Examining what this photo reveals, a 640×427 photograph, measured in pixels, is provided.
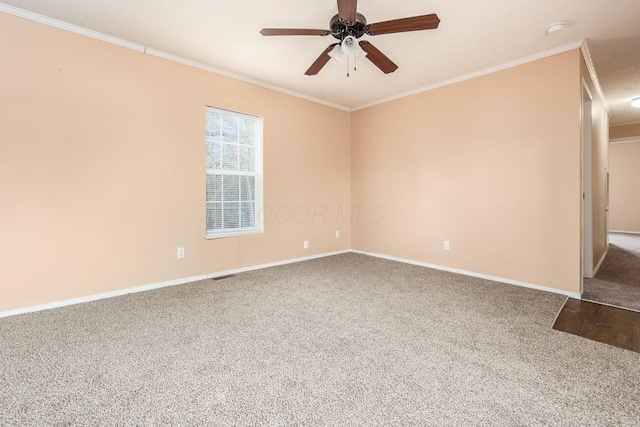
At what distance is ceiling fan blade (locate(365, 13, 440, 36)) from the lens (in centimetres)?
194

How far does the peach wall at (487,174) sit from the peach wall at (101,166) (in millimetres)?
1947

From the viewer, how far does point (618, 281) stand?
337cm

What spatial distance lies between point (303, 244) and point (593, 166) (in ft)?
12.7

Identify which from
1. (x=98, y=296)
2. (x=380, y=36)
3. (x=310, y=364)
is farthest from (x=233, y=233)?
(x=380, y=36)

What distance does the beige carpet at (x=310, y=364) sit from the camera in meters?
1.34

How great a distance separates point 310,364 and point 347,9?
86.9 inches

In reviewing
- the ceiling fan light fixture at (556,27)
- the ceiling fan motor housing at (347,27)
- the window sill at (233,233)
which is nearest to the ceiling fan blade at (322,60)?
the ceiling fan motor housing at (347,27)

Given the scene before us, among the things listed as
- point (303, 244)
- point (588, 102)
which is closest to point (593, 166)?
point (588, 102)

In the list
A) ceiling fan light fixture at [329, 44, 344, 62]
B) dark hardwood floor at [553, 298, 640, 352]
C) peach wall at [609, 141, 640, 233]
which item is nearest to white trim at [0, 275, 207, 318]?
ceiling fan light fixture at [329, 44, 344, 62]

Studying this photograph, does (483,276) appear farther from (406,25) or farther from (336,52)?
(336,52)

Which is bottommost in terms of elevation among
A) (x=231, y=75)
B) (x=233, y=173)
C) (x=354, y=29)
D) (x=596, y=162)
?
(x=233, y=173)

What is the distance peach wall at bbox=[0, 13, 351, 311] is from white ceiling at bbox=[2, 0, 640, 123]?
0.27 meters

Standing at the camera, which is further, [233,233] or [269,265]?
[269,265]

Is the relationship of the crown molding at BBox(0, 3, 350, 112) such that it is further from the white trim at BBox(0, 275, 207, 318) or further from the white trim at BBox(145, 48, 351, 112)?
the white trim at BBox(0, 275, 207, 318)
